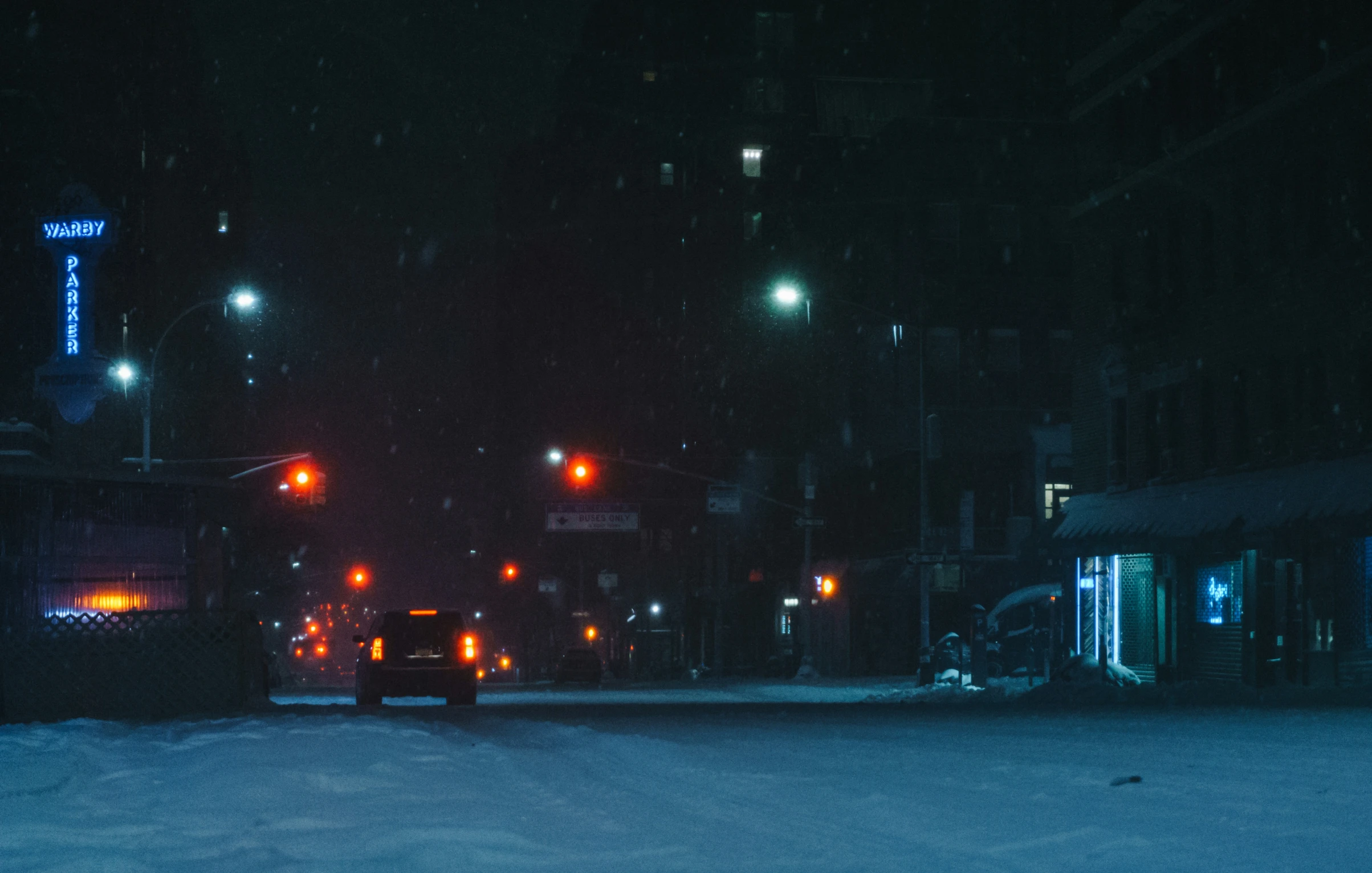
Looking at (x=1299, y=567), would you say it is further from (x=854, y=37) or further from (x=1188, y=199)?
(x=854, y=37)

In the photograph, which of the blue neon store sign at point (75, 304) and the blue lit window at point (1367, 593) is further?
the blue neon store sign at point (75, 304)

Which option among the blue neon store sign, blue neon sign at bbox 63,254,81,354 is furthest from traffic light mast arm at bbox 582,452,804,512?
blue neon sign at bbox 63,254,81,354

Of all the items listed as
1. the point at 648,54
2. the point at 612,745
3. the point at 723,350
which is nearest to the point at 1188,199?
the point at 612,745

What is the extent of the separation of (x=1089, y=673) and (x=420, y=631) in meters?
14.6

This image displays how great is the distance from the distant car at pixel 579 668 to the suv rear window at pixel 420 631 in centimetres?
3014

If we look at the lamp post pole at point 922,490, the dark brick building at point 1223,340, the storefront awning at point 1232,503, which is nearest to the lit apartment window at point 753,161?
the dark brick building at point 1223,340

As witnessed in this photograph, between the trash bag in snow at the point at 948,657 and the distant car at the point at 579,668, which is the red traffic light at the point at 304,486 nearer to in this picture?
the distant car at the point at 579,668

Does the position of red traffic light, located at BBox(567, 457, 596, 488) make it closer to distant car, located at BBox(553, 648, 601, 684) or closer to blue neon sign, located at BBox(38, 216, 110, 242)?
blue neon sign, located at BBox(38, 216, 110, 242)

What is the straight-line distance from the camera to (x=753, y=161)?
97.6m

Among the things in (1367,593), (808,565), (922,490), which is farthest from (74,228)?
(1367,593)

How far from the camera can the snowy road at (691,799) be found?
8.50 meters

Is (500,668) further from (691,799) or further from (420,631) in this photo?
(691,799)

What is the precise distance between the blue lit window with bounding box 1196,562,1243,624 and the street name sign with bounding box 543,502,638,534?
96.8 feet

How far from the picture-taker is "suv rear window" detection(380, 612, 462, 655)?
28.6m
